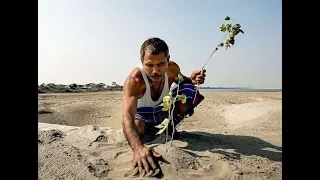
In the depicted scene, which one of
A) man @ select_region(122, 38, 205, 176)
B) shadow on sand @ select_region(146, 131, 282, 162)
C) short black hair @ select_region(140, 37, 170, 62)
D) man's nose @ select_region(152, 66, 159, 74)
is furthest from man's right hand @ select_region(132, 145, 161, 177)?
short black hair @ select_region(140, 37, 170, 62)

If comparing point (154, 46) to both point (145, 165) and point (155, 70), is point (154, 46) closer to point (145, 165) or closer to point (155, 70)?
point (155, 70)

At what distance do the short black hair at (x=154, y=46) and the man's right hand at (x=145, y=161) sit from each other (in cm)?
89

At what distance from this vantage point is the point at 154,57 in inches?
111

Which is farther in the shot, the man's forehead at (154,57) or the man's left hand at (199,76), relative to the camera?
the man's left hand at (199,76)

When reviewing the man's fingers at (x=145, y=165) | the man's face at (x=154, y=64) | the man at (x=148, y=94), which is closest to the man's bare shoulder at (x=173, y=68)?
the man at (x=148, y=94)

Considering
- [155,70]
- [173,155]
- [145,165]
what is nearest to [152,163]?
[145,165]

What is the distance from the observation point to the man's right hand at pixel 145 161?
2350 millimetres

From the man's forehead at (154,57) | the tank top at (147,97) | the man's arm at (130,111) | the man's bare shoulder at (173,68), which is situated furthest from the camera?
the man's bare shoulder at (173,68)

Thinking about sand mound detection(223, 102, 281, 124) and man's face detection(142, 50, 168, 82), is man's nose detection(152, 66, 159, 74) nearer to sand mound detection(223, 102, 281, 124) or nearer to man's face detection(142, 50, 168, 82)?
man's face detection(142, 50, 168, 82)

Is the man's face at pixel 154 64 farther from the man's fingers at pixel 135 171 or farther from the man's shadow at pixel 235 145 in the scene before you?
the man's fingers at pixel 135 171
